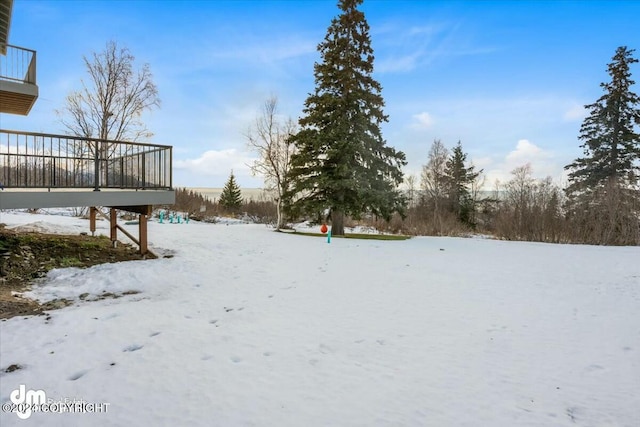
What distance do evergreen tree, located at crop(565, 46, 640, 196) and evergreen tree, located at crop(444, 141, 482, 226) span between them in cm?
816

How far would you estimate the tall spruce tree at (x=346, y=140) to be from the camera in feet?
50.3

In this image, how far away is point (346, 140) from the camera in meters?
15.3

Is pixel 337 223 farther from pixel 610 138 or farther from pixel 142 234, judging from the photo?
pixel 610 138

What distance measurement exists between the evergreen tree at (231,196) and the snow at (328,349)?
33.5m

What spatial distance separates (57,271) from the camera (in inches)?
282

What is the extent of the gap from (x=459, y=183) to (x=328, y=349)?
96.2 feet

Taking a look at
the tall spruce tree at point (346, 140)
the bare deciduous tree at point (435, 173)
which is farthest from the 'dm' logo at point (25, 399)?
the bare deciduous tree at point (435, 173)

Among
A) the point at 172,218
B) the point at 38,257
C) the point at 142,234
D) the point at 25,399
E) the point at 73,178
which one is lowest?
the point at 25,399

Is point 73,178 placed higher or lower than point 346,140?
lower

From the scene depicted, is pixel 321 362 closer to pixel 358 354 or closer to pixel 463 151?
pixel 358 354

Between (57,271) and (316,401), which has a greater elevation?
(57,271)

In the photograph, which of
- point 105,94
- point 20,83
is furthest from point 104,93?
point 20,83

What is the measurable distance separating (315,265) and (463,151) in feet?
91.1

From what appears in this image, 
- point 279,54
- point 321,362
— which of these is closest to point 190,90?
point 279,54
